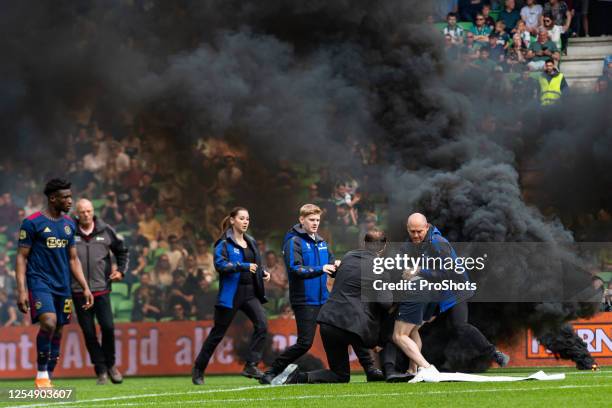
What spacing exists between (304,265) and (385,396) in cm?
257

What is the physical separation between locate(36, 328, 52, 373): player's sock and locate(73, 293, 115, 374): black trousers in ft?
6.54

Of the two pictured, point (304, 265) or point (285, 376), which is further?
point (304, 265)

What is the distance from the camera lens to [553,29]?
16922 millimetres

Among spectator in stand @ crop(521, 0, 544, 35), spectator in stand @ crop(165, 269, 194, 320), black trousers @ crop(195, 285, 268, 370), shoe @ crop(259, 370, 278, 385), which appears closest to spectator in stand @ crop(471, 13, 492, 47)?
spectator in stand @ crop(521, 0, 544, 35)

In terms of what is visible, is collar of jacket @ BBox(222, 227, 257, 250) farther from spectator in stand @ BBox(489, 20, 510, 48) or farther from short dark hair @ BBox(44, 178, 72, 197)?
spectator in stand @ BBox(489, 20, 510, 48)

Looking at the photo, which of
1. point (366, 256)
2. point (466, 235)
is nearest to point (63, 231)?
point (366, 256)

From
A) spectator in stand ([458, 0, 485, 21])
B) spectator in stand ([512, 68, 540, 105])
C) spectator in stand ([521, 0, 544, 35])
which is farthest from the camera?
spectator in stand ([458, 0, 485, 21])

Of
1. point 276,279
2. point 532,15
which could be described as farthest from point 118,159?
point 532,15

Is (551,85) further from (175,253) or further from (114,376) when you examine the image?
(114,376)

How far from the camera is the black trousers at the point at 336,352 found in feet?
32.2

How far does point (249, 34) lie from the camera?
15.7 m

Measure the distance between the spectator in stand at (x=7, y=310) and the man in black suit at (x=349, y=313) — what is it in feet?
22.5

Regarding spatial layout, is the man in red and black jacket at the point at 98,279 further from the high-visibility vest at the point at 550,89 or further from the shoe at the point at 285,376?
the high-visibility vest at the point at 550,89

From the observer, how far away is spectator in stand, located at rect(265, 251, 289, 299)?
50.5 feet
